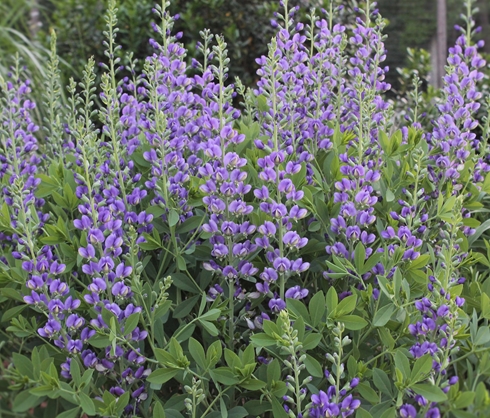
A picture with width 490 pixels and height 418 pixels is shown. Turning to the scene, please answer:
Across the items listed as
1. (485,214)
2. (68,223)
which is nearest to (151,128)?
(68,223)

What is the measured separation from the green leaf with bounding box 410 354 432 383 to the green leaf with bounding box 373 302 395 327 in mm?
145

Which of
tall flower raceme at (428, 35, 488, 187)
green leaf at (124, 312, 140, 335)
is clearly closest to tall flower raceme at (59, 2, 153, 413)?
green leaf at (124, 312, 140, 335)

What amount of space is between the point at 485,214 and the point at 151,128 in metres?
1.22

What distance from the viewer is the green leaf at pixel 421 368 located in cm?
143

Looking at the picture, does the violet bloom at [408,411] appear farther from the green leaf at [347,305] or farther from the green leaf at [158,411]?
the green leaf at [158,411]

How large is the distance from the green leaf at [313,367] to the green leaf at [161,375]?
34cm

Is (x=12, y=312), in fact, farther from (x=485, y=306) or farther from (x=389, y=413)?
(x=485, y=306)

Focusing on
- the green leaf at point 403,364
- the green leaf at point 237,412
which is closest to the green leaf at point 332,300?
the green leaf at point 403,364

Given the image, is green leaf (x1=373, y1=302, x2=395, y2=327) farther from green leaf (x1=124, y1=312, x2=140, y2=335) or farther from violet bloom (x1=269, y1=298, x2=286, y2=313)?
green leaf (x1=124, y1=312, x2=140, y2=335)

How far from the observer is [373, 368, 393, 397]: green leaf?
5.05 ft

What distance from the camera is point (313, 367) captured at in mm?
1582

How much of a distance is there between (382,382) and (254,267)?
0.47 metres

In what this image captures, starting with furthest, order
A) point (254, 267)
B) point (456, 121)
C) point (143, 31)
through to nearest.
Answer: point (143, 31)
point (456, 121)
point (254, 267)

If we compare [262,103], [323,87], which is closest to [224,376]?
[262,103]
